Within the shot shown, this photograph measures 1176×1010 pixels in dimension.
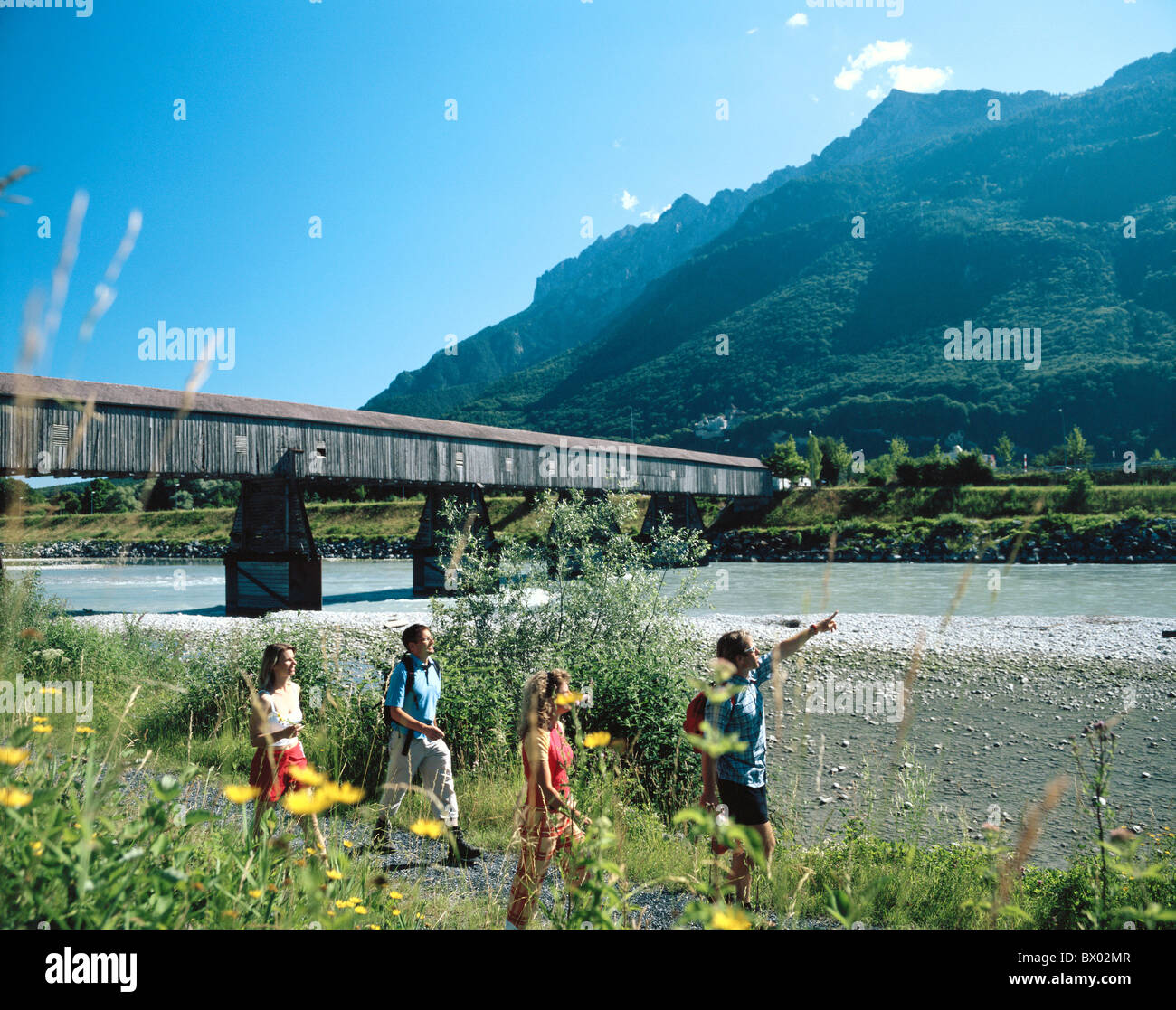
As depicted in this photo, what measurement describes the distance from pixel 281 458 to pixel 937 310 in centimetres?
14480

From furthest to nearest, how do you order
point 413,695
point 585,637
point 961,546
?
point 961,546 → point 585,637 → point 413,695

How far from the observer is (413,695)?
4.04 meters

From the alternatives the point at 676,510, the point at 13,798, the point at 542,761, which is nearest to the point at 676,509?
the point at 676,510

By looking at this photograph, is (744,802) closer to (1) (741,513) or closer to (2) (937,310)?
(1) (741,513)

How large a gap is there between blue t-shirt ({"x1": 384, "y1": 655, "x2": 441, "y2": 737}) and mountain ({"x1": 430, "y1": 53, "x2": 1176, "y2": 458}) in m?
106

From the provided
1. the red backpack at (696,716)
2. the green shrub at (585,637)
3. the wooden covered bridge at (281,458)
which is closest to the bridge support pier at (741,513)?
the wooden covered bridge at (281,458)

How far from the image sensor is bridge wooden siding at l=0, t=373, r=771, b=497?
1745 centimetres

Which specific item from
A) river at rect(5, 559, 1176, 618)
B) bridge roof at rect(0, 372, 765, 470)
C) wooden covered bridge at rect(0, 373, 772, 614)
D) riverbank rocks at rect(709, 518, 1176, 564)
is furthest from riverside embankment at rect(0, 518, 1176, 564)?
bridge roof at rect(0, 372, 765, 470)

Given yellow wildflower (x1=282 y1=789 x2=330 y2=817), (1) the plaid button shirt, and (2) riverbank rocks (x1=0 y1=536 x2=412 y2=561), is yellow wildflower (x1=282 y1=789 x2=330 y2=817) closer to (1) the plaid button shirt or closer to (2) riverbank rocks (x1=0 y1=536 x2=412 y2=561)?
(1) the plaid button shirt

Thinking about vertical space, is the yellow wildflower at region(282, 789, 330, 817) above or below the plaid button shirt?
above

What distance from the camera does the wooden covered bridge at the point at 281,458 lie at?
59.0 ft

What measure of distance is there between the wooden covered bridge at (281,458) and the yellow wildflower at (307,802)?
13076mm
